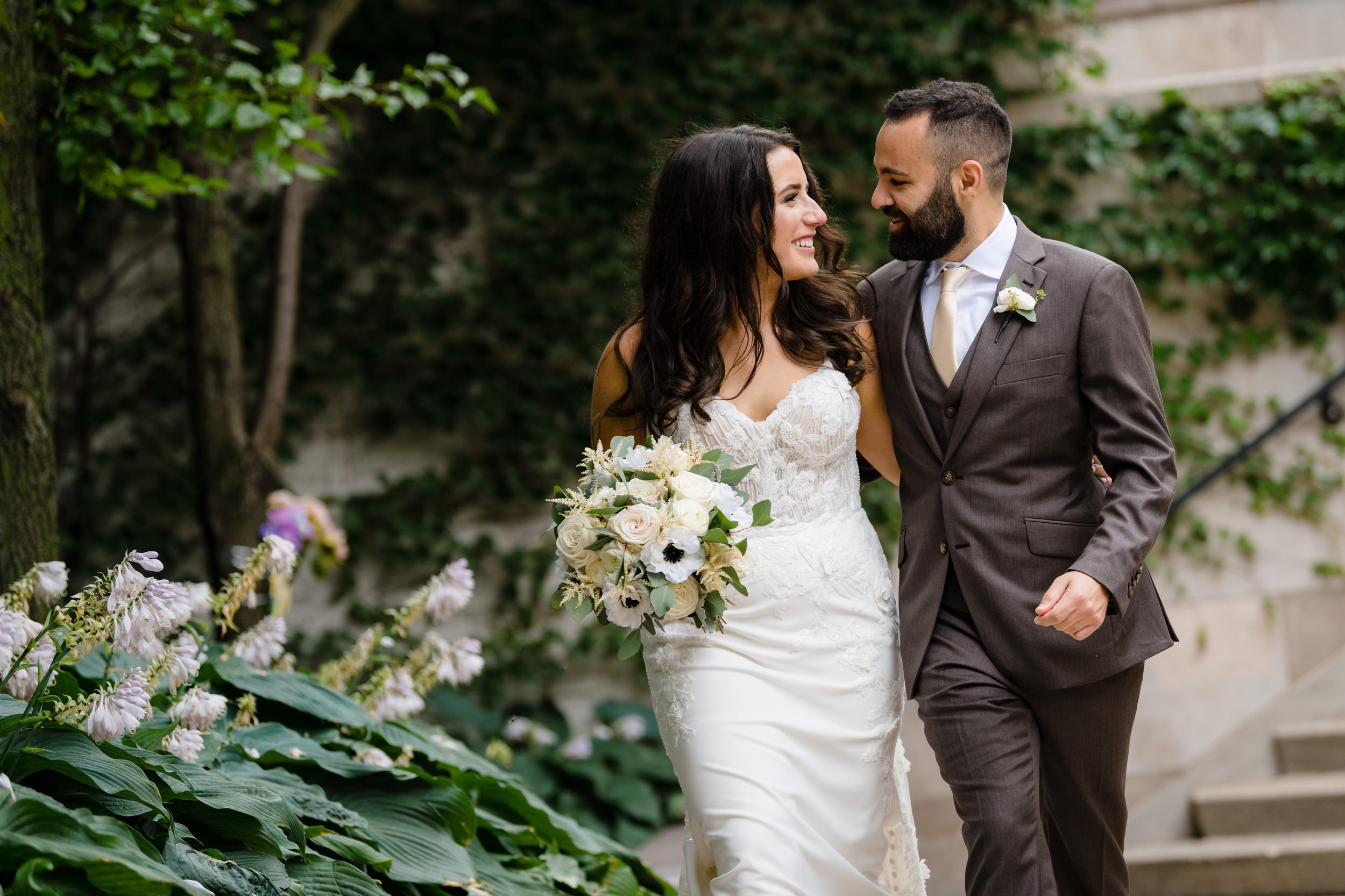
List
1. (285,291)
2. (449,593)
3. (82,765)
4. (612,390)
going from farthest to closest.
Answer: (285,291) → (449,593) → (612,390) → (82,765)

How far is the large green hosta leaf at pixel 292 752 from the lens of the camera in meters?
3.33

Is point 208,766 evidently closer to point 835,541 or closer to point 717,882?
point 717,882

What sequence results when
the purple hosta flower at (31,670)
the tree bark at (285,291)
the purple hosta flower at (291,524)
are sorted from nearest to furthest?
the purple hosta flower at (31,670) → the purple hosta flower at (291,524) → the tree bark at (285,291)

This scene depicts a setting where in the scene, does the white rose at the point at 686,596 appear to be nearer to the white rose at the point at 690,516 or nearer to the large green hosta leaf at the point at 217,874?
the white rose at the point at 690,516

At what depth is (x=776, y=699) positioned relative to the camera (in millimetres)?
2949

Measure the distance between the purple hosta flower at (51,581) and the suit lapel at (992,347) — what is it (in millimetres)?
2019

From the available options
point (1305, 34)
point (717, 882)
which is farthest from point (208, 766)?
point (1305, 34)

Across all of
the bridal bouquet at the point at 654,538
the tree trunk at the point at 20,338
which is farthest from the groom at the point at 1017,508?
the tree trunk at the point at 20,338

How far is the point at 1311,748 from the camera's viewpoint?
5.30 metres

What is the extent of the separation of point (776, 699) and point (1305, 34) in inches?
216

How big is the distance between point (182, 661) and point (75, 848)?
539mm

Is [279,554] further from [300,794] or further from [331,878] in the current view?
[331,878]

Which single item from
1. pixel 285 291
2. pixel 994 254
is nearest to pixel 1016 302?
pixel 994 254

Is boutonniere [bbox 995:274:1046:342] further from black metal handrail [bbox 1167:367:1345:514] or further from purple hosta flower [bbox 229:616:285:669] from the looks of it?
black metal handrail [bbox 1167:367:1345:514]
